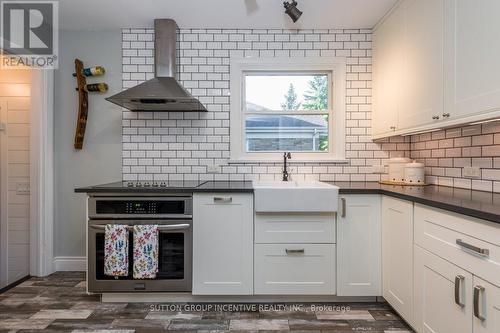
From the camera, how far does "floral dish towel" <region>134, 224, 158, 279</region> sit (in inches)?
85.7

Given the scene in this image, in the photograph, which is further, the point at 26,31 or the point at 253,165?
the point at 253,165

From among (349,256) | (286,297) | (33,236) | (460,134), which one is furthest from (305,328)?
(33,236)

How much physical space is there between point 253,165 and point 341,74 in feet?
4.16

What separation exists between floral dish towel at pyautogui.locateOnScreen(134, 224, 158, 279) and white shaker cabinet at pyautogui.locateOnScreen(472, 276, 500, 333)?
1.94 m

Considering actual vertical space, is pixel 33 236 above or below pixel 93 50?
below

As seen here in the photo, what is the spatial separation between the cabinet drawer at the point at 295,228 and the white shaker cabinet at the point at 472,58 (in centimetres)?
112

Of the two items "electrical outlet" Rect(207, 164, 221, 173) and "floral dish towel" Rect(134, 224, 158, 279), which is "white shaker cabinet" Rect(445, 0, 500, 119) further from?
"floral dish towel" Rect(134, 224, 158, 279)

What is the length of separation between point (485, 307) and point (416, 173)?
54.3 inches

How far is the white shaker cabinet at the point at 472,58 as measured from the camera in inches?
56.0

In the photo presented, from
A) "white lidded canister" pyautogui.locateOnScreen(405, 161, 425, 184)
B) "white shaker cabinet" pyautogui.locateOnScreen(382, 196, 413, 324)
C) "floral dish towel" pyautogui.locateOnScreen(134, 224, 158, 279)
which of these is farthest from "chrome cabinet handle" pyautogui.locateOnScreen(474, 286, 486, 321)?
"floral dish towel" pyautogui.locateOnScreen(134, 224, 158, 279)

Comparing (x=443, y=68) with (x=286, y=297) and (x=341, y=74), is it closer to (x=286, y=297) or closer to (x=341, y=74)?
(x=341, y=74)

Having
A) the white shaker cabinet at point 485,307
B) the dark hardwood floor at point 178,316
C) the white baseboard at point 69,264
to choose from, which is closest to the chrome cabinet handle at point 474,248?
the white shaker cabinet at point 485,307

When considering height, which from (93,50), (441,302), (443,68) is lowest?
(441,302)

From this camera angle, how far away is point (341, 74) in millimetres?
2891
